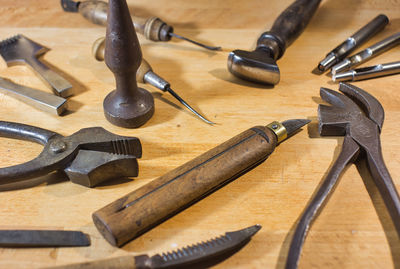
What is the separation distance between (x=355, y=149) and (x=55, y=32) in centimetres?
95

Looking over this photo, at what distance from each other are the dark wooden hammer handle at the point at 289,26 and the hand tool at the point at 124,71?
388 millimetres

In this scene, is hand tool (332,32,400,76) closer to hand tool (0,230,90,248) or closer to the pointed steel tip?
the pointed steel tip

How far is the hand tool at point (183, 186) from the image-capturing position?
0.72 m

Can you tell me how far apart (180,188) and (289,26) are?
64 centimetres

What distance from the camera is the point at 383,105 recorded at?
1025 millimetres

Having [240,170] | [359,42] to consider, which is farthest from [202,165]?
[359,42]

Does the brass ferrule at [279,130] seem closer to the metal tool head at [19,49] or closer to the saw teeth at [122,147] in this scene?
the saw teeth at [122,147]

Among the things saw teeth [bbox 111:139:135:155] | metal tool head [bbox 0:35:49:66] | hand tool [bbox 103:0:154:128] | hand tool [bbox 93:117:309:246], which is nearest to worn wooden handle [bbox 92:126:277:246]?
hand tool [bbox 93:117:309:246]

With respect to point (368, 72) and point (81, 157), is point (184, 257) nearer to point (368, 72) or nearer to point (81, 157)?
point (81, 157)

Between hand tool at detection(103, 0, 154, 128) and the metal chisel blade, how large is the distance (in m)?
0.36

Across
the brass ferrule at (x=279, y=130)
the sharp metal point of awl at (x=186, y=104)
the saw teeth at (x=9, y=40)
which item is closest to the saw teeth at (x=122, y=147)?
the sharp metal point of awl at (x=186, y=104)

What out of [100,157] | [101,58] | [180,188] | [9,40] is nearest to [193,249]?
[180,188]

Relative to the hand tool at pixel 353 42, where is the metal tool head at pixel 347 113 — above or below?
below

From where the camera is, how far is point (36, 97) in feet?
3.32
